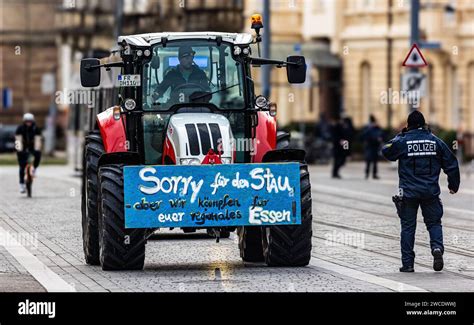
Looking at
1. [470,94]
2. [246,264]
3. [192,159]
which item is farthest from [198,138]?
[470,94]

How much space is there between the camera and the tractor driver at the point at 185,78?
1906cm

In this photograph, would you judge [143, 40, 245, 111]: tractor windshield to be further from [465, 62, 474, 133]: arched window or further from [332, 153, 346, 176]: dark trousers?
Result: [465, 62, 474, 133]: arched window

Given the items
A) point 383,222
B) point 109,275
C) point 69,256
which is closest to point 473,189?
point 383,222

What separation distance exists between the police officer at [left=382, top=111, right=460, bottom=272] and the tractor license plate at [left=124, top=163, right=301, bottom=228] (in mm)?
1121

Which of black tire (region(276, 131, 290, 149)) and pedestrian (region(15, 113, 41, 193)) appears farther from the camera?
pedestrian (region(15, 113, 41, 193))

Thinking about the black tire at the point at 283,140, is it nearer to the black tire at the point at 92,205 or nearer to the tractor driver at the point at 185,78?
the tractor driver at the point at 185,78

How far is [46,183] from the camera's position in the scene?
136 ft

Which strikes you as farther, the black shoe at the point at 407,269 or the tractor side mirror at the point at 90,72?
the tractor side mirror at the point at 90,72

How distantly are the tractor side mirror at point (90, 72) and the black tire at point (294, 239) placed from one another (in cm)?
246

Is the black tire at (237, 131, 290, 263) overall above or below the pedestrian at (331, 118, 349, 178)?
above

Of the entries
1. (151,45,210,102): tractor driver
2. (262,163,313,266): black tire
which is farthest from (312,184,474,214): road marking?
(262,163,313,266): black tire

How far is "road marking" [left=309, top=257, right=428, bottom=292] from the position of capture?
16344 millimetres

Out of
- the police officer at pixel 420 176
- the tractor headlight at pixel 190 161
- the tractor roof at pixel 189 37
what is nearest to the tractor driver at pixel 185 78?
the tractor roof at pixel 189 37
